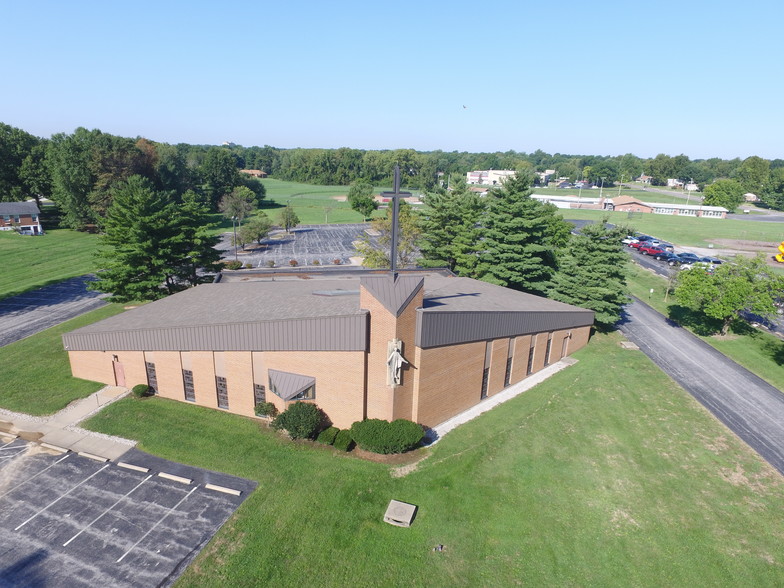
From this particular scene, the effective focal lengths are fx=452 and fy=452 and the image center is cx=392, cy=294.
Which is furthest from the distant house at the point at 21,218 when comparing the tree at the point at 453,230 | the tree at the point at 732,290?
the tree at the point at 732,290

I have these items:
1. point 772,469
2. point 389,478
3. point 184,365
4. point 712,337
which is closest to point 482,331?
point 389,478

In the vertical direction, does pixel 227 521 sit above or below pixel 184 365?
below

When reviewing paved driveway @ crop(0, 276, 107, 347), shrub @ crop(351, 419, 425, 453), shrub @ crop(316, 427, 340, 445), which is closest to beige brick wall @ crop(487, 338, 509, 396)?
shrub @ crop(351, 419, 425, 453)

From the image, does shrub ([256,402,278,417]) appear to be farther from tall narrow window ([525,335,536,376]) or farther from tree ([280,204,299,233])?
tree ([280,204,299,233])

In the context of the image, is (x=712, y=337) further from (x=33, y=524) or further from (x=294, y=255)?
(x=294, y=255)

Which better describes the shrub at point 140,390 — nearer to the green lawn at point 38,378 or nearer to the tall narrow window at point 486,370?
the green lawn at point 38,378

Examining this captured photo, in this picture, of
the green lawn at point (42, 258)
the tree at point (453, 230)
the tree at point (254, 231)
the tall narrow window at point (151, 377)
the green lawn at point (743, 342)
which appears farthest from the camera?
the tree at point (254, 231)

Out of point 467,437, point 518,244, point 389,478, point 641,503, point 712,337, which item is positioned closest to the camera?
point 641,503
